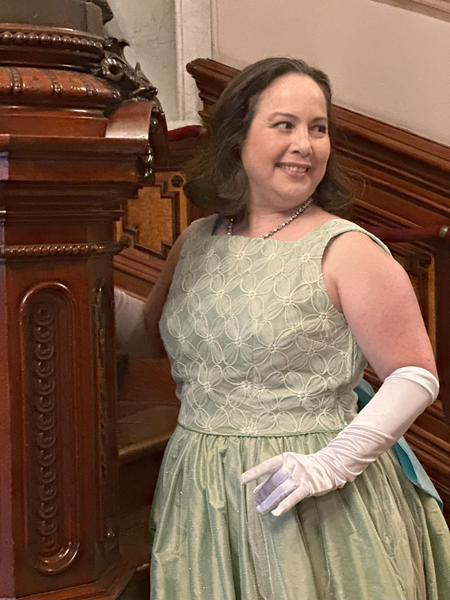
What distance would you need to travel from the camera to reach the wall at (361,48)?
239cm

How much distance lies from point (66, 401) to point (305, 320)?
0.48 m

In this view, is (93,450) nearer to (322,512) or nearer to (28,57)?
(322,512)

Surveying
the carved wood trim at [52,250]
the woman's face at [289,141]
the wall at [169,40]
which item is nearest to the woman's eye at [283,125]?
the woman's face at [289,141]

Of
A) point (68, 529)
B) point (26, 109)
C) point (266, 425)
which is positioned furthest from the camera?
point (266, 425)

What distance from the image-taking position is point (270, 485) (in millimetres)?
1297

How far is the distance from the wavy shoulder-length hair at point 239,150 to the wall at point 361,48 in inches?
34.5

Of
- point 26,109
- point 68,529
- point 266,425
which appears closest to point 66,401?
point 68,529

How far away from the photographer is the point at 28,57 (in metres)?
1.27

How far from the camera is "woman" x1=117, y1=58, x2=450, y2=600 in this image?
52.8 inches

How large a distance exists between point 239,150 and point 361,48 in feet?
3.62

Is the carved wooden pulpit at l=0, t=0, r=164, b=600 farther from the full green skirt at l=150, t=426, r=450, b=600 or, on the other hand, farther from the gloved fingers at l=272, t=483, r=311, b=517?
the gloved fingers at l=272, t=483, r=311, b=517
